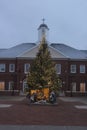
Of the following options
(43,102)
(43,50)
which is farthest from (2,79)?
(43,102)

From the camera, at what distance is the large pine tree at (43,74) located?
42.5 m

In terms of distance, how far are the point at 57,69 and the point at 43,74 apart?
31.5 meters

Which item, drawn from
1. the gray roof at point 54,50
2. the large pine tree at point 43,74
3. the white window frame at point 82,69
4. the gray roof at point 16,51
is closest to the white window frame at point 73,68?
the white window frame at point 82,69

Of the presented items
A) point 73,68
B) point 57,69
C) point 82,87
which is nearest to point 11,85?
point 57,69

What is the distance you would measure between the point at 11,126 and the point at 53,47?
60.6m

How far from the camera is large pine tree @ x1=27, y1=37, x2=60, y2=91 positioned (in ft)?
139

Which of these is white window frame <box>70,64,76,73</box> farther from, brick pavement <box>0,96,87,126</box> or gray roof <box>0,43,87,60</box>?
brick pavement <box>0,96,87,126</box>

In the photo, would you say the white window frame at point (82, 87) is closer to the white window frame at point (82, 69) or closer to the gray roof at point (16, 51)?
the white window frame at point (82, 69)

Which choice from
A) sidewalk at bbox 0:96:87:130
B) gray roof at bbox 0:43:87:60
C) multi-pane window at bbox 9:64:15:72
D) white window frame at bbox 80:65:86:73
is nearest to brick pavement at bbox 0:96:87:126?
sidewalk at bbox 0:96:87:130

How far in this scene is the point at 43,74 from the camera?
42.8m

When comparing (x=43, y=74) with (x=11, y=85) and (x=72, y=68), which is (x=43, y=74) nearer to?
(x=11, y=85)

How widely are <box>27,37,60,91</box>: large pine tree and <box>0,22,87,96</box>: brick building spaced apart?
2987cm

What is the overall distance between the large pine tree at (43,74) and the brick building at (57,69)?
2987 centimetres

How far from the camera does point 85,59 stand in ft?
248
